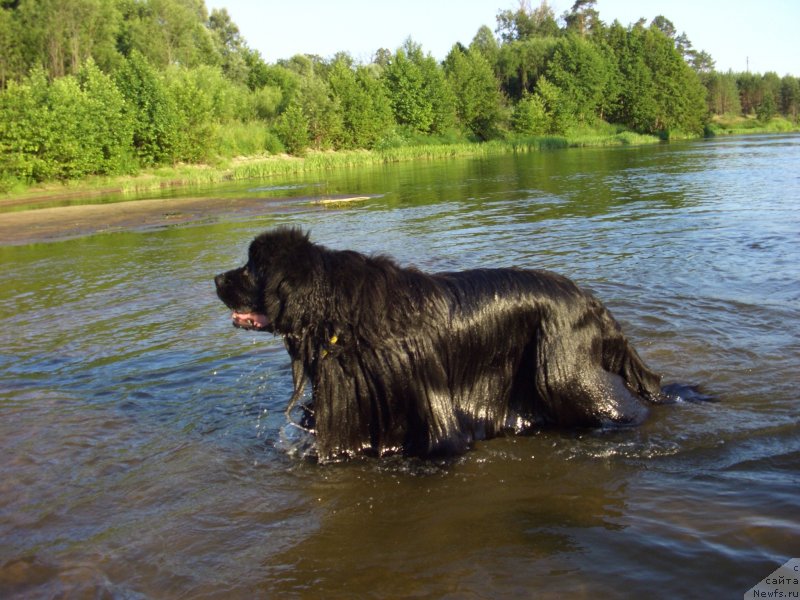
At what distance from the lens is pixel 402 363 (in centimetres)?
512

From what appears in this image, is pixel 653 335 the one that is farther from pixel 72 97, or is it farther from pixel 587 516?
pixel 72 97

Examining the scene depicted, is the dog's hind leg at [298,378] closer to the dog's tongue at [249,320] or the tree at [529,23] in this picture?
the dog's tongue at [249,320]

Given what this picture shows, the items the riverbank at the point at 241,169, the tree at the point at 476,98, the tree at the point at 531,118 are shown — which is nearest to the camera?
the riverbank at the point at 241,169

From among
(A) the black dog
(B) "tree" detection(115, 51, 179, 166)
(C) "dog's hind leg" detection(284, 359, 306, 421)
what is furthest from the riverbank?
(A) the black dog

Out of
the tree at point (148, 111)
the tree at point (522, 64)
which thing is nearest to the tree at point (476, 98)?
the tree at point (522, 64)

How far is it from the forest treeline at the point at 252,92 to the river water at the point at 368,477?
39044mm

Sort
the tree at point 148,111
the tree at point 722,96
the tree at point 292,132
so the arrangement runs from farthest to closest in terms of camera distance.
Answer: the tree at point 722,96, the tree at point 292,132, the tree at point 148,111

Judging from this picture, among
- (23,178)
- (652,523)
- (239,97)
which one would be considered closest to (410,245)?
(652,523)

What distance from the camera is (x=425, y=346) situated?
5.21 metres

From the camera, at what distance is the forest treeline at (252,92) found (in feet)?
154

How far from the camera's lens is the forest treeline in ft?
154

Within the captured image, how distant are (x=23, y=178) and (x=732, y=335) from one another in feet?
146

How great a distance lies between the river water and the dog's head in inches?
Result: 51.5

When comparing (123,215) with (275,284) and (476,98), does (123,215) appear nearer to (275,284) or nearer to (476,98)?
(275,284)
